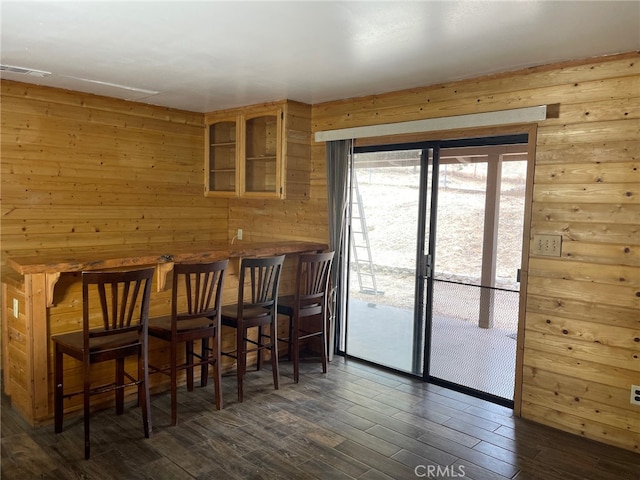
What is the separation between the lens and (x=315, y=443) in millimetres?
2969

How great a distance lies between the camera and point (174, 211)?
16.7 feet

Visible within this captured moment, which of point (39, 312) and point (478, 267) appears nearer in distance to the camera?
point (39, 312)

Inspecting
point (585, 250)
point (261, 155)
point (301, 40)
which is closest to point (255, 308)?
point (261, 155)

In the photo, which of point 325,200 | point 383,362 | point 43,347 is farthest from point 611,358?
point 43,347

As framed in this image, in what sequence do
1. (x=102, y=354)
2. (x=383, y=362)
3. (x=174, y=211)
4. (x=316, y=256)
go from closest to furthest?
(x=102, y=354)
(x=316, y=256)
(x=383, y=362)
(x=174, y=211)

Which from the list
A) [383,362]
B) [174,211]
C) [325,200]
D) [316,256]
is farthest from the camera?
[174,211]

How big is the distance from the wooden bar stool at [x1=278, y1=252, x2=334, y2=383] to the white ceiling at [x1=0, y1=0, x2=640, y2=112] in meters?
1.39

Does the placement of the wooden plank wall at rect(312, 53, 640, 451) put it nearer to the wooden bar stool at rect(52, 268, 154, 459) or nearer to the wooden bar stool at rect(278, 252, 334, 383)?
the wooden bar stool at rect(278, 252, 334, 383)

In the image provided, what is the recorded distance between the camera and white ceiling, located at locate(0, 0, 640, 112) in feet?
7.62

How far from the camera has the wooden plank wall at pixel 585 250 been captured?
9.48 feet

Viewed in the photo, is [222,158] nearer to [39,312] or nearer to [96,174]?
[96,174]

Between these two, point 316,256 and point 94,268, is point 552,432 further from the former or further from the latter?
point 94,268

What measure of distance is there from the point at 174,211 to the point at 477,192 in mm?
3033

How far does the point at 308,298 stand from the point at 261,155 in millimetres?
1546
